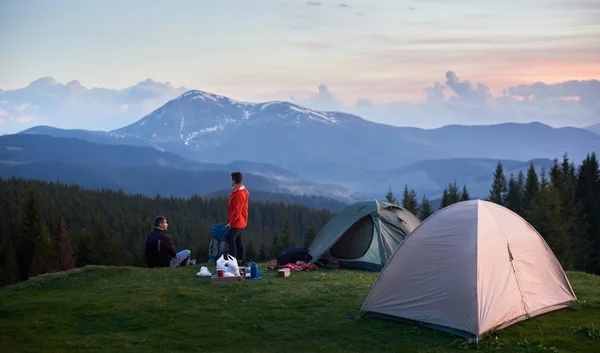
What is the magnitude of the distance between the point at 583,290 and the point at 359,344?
24.9 feet

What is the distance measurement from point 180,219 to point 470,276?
116m

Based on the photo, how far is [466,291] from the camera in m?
10.8

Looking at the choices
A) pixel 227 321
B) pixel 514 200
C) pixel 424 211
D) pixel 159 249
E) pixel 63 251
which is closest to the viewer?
pixel 227 321

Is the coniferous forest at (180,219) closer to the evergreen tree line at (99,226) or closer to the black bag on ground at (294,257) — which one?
the evergreen tree line at (99,226)

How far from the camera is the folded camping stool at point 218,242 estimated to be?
18.6 meters

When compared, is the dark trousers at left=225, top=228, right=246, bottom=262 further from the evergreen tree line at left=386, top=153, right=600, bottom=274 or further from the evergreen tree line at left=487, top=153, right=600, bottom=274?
the evergreen tree line at left=386, top=153, right=600, bottom=274

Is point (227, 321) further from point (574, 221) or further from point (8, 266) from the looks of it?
point (8, 266)

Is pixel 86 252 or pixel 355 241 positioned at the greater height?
pixel 355 241

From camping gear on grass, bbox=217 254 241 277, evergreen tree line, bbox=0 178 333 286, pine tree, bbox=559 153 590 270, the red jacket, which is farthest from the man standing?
evergreen tree line, bbox=0 178 333 286

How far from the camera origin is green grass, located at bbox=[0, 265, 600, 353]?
10164mm

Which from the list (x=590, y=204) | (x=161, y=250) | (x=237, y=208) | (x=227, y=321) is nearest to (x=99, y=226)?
(x=590, y=204)

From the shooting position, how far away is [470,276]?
35.7ft

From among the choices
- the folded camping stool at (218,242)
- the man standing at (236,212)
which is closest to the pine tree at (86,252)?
the folded camping stool at (218,242)

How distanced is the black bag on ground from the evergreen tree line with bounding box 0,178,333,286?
45317mm
